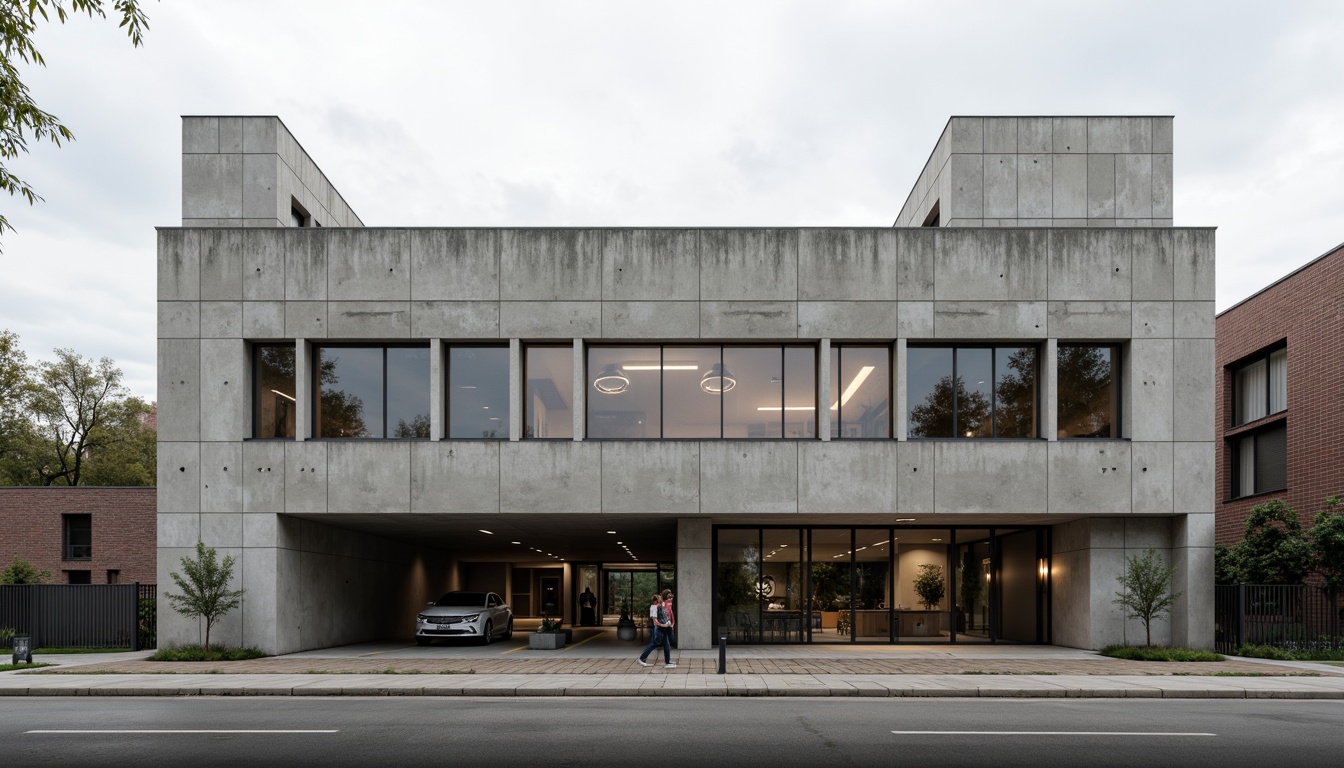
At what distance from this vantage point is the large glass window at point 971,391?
2448 centimetres

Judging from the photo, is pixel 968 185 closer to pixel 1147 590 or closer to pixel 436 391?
pixel 1147 590

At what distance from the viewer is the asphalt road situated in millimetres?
10250

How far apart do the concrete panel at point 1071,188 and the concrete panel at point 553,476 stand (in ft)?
45.5

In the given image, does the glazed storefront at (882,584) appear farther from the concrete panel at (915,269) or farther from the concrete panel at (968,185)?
the concrete panel at (968,185)

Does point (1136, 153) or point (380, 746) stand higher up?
point (1136, 153)

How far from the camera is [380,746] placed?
36.1 ft

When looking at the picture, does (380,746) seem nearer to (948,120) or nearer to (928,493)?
(928,493)

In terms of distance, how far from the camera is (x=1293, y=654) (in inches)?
911

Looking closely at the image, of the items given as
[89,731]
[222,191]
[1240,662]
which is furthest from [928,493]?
[222,191]

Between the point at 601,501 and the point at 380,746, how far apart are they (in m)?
13.1

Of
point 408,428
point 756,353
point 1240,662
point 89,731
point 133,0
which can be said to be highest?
point 133,0

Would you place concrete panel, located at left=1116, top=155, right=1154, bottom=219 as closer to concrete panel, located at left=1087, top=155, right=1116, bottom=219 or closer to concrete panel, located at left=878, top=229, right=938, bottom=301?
concrete panel, located at left=1087, top=155, right=1116, bottom=219

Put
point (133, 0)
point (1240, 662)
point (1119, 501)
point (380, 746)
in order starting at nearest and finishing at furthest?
point (133, 0), point (380, 746), point (1240, 662), point (1119, 501)

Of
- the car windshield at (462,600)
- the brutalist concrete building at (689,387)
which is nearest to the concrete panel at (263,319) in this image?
the brutalist concrete building at (689,387)
